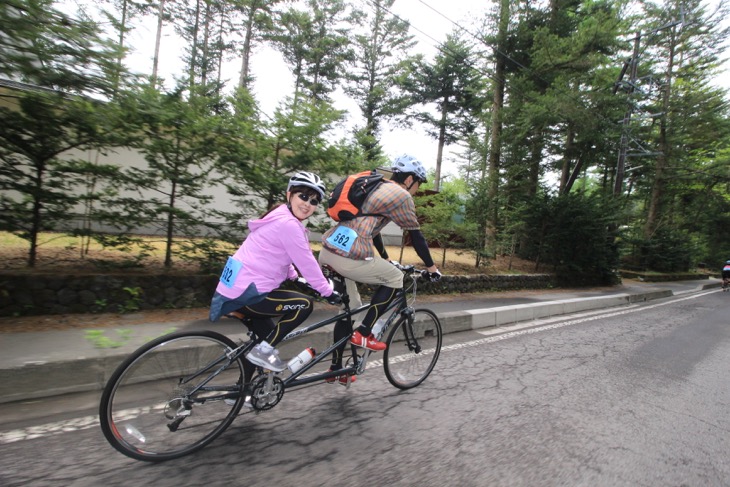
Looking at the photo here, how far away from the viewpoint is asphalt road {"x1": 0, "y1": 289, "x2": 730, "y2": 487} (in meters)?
2.25

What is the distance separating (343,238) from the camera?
3086mm

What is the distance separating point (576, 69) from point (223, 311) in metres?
16.0

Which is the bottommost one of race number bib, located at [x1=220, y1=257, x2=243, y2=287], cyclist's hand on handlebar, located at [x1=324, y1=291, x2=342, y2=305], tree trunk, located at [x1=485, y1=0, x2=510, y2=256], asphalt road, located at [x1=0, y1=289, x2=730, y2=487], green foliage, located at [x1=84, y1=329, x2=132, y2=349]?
asphalt road, located at [x1=0, y1=289, x2=730, y2=487]

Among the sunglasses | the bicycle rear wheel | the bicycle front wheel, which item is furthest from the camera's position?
the bicycle front wheel

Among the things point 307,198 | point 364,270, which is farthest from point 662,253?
point 307,198

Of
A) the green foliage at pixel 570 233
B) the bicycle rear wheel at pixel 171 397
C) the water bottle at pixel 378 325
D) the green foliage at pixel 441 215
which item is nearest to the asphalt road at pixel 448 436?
the bicycle rear wheel at pixel 171 397

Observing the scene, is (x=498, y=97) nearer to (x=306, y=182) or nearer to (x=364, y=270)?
(x=364, y=270)

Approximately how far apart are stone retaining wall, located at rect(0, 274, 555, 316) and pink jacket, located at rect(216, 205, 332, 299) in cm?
357

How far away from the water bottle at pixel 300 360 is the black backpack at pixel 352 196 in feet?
3.65

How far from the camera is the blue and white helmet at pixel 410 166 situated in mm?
3375

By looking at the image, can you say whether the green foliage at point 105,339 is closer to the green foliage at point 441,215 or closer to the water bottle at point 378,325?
the water bottle at point 378,325

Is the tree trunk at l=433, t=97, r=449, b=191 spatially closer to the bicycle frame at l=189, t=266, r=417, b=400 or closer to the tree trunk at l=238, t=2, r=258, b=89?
the tree trunk at l=238, t=2, r=258, b=89

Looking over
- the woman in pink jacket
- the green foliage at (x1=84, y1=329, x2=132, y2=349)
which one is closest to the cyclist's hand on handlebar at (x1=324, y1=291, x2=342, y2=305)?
the woman in pink jacket

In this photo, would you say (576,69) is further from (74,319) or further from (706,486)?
(74,319)
